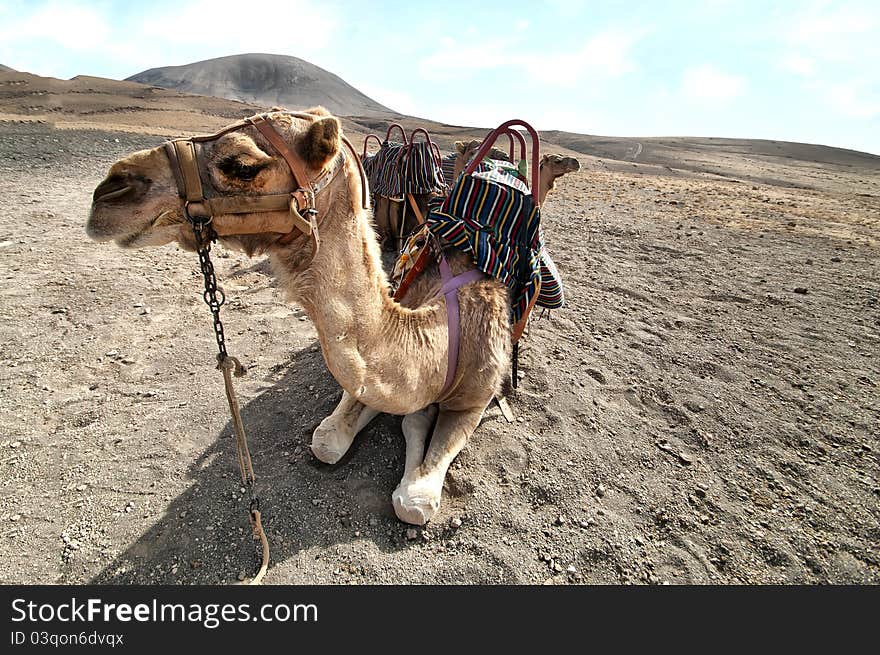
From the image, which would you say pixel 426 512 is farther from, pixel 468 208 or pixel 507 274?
pixel 468 208

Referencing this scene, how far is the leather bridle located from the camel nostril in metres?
0.11

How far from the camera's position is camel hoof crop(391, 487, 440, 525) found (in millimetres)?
2369

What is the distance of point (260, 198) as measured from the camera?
160 centimetres

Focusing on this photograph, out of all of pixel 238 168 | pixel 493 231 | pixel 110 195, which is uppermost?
pixel 238 168

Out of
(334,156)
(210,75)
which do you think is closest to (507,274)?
(334,156)

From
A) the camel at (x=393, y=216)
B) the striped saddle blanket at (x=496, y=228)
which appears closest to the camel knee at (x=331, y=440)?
the striped saddle blanket at (x=496, y=228)

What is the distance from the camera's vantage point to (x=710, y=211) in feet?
35.5

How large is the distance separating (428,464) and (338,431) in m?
0.65

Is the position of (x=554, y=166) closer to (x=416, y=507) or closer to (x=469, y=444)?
(x=469, y=444)

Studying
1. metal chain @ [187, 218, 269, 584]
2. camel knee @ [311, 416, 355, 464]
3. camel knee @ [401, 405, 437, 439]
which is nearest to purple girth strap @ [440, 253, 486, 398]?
camel knee @ [401, 405, 437, 439]

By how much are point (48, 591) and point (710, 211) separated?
12769mm

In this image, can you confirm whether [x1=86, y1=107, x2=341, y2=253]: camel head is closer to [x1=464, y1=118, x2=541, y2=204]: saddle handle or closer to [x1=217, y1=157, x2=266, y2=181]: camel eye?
[x1=217, y1=157, x2=266, y2=181]: camel eye

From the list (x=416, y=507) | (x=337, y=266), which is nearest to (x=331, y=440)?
(x=416, y=507)

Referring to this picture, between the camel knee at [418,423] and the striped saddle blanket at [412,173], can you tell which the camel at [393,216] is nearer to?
the striped saddle blanket at [412,173]
